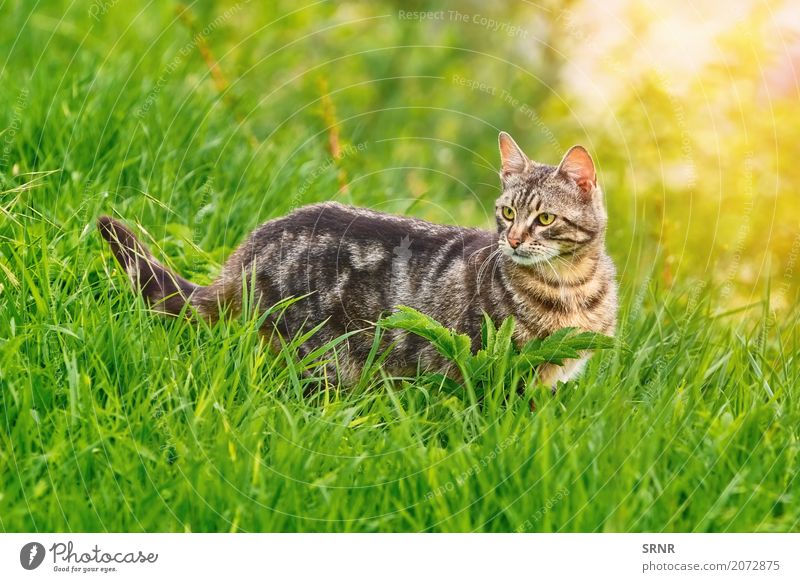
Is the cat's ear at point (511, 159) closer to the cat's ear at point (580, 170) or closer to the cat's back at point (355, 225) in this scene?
the cat's ear at point (580, 170)

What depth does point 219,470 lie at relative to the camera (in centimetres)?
320

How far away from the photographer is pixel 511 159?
4.50m

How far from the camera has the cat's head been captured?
13.8ft

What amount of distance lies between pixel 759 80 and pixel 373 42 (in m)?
3.96

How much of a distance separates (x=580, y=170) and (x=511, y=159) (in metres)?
0.37

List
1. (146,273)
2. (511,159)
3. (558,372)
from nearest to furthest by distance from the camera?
(558,372) → (146,273) → (511,159)

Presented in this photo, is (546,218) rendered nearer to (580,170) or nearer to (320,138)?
(580,170)

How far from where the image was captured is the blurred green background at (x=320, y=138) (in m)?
5.05

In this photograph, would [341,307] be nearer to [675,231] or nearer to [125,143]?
[125,143]

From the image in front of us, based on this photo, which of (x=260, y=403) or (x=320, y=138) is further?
(x=320, y=138)

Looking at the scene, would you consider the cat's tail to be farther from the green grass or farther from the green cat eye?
the green cat eye

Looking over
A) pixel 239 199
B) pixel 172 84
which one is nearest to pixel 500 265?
pixel 239 199
